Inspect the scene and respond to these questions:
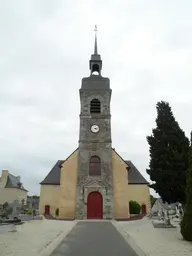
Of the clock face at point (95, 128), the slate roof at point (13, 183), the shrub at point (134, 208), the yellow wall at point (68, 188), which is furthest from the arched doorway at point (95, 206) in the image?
the slate roof at point (13, 183)

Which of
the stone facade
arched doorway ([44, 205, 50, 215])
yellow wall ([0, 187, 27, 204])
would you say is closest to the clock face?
the stone facade

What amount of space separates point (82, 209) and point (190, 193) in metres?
18.4

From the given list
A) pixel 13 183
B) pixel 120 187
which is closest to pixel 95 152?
pixel 120 187

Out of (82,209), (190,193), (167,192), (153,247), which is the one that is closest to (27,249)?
(153,247)

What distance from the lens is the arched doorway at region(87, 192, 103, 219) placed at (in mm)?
27781

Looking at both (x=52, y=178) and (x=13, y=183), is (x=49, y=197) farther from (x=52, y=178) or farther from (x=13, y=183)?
(x=13, y=183)

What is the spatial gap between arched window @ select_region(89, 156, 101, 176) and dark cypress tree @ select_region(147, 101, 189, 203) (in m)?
11.2

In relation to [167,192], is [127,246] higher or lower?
lower

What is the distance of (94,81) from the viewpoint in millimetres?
32875

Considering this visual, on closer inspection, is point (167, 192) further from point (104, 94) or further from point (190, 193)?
point (104, 94)

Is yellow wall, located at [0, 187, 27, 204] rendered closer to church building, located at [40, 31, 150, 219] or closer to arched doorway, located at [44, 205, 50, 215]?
arched doorway, located at [44, 205, 50, 215]

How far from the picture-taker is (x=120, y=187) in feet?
94.9

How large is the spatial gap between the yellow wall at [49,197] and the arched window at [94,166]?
6.53 metres

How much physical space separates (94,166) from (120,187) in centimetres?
336
